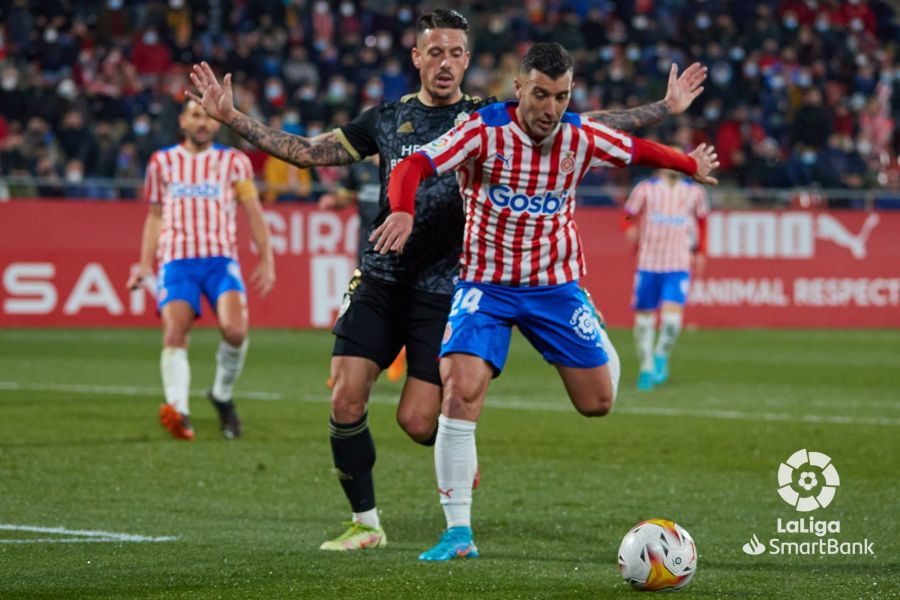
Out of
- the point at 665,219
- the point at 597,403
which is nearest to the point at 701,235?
the point at 665,219

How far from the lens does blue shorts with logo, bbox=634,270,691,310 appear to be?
15.5m

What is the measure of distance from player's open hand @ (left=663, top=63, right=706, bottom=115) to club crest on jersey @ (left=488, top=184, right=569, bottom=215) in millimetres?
944

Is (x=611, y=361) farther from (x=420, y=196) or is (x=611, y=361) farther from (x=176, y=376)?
(x=176, y=376)

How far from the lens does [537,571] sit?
20.1 feet

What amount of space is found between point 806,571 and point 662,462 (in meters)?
3.61

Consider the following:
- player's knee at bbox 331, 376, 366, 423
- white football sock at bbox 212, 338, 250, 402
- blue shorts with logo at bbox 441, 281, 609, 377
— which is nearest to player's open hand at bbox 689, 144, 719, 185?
blue shorts with logo at bbox 441, 281, 609, 377

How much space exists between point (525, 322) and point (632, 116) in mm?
1137

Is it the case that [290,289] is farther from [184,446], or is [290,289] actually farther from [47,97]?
[184,446]

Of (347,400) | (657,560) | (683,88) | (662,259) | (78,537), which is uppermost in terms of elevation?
(683,88)

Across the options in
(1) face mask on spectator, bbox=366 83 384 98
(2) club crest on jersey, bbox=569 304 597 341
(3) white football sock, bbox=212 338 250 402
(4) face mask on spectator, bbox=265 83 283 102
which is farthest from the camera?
(1) face mask on spectator, bbox=366 83 384 98

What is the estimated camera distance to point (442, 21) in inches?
273

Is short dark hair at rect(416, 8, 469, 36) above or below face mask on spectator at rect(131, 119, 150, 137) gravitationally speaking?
below

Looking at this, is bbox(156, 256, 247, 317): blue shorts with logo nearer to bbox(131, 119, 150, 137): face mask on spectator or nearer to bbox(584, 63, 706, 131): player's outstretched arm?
bbox(584, 63, 706, 131): player's outstretched arm

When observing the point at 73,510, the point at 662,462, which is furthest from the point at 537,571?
the point at 662,462
